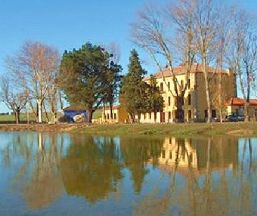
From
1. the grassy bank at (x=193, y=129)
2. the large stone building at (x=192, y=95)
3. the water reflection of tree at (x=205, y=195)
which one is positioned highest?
the large stone building at (x=192, y=95)

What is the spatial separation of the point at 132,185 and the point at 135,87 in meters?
→ 62.3

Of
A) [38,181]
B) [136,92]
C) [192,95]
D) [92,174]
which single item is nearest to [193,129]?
[136,92]

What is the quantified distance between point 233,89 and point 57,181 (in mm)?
78044

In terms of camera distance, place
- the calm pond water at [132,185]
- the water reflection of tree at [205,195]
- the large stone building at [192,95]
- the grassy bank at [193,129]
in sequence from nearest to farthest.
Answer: the water reflection of tree at [205,195], the calm pond water at [132,185], the grassy bank at [193,129], the large stone building at [192,95]

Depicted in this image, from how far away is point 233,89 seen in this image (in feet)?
305

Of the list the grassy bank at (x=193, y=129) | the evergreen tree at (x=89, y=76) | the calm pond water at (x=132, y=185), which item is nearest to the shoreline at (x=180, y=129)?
the grassy bank at (x=193, y=129)

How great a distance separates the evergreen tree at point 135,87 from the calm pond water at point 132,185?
5215 centimetres

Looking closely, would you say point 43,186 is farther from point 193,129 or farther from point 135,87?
point 135,87

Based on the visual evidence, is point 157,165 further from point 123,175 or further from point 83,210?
point 83,210

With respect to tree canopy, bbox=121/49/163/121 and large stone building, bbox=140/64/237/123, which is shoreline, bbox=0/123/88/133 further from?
large stone building, bbox=140/64/237/123

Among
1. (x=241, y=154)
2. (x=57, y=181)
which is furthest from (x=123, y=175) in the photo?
(x=241, y=154)

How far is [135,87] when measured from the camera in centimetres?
7875

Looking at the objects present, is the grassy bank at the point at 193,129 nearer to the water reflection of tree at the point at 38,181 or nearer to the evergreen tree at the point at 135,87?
the evergreen tree at the point at 135,87

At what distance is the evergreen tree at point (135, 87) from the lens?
79000 millimetres
